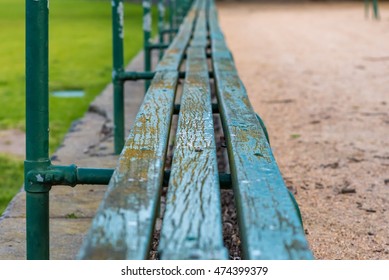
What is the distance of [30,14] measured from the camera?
2404 mm

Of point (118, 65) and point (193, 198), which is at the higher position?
point (193, 198)

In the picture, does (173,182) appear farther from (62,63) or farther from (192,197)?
(62,63)

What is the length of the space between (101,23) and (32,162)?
53.2 ft

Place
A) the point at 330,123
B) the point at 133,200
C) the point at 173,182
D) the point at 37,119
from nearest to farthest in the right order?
the point at 133,200 → the point at 173,182 → the point at 37,119 → the point at 330,123

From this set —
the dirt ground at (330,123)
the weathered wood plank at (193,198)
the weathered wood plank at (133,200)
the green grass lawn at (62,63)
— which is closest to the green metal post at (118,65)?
the green grass lawn at (62,63)

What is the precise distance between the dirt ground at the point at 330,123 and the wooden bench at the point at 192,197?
79cm

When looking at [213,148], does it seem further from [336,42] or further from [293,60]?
[336,42]

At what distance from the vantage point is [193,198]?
2.02 metres

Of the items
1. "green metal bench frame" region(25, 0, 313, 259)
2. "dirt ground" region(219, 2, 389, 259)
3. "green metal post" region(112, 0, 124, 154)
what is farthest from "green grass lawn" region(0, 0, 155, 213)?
"green metal bench frame" region(25, 0, 313, 259)

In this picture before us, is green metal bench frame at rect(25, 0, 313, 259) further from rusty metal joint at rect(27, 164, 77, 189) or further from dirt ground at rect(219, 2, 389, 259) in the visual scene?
dirt ground at rect(219, 2, 389, 259)

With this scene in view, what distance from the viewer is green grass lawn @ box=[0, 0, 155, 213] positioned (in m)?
6.39

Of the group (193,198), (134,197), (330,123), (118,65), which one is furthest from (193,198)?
(330,123)

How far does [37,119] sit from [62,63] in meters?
8.58
